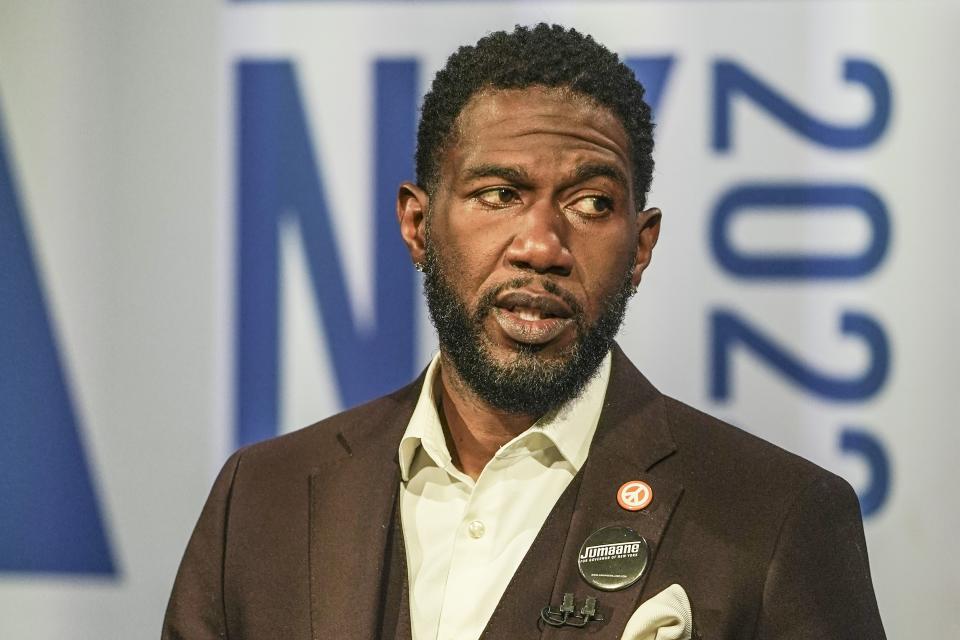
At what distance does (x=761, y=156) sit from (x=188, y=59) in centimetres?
145

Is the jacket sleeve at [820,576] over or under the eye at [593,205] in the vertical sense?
under

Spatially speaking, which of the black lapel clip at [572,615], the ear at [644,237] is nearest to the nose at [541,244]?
the ear at [644,237]

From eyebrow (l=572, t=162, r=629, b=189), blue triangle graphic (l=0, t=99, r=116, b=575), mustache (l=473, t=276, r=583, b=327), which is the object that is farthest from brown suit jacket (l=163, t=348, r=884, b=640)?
blue triangle graphic (l=0, t=99, r=116, b=575)

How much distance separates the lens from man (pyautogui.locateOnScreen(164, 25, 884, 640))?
6.59 feet

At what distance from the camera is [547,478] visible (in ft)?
7.17

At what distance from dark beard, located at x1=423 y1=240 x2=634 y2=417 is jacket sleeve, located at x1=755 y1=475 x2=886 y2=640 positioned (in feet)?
1.42

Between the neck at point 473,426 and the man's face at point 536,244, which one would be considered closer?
the man's face at point 536,244

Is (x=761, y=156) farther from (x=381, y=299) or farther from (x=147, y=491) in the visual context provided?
(x=147, y=491)

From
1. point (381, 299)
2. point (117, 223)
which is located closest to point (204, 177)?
point (117, 223)

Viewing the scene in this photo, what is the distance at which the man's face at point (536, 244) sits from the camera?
2.14 metres

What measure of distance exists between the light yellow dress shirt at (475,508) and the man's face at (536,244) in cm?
7

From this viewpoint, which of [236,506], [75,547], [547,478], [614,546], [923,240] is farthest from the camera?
[75,547]

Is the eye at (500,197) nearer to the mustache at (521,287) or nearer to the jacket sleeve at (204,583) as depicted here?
the mustache at (521,287)

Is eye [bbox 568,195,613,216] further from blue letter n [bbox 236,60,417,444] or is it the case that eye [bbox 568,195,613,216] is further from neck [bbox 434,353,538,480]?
blue letter n [bbox 236,60,417,444]
